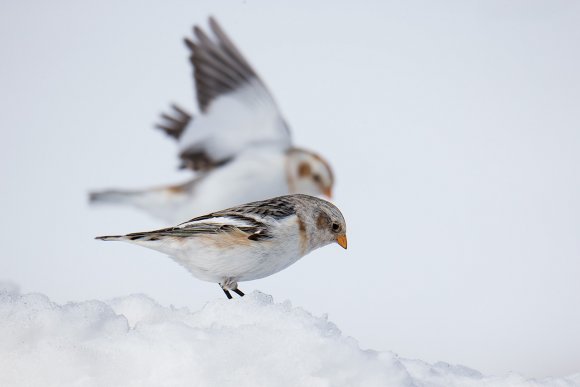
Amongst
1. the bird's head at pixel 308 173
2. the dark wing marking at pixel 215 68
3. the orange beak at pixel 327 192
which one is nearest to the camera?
the dark wing marking at pixel 215 68

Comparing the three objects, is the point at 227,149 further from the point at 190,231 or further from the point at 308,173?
the point at 190,231

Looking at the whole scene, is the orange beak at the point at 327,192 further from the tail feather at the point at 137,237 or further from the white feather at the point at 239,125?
the tail feather at the point at 137,237

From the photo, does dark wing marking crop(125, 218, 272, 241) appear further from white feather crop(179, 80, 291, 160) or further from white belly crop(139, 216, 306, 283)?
white feather crop(179, 80, 291, 160)

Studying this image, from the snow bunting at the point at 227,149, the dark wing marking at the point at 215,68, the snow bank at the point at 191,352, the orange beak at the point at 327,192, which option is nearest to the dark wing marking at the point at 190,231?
the snow bank at the point at 191,352

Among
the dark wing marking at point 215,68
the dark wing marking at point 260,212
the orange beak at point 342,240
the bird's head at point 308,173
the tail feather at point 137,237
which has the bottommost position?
the bird's head at point 308,173

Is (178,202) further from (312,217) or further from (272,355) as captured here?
(272,355)

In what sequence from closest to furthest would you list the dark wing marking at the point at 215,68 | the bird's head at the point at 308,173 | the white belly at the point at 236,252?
the white belly at the point at 236,252, the dark wing marking at the point at 215,68, the bird's head at the point at 308,173

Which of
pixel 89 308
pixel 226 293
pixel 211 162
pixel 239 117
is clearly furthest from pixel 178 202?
pixel 89 308

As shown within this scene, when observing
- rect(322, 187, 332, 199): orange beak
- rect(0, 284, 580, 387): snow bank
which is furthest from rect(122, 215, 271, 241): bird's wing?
rect(322, 187, 332, 199): orange beak
